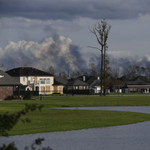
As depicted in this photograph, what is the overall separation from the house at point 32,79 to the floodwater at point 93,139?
85.6 meters

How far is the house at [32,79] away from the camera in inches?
4240

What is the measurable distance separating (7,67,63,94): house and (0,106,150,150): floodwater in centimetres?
8560

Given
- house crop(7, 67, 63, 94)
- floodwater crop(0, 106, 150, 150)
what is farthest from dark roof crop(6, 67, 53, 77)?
floodwater crop(0, 106, 150, 150)

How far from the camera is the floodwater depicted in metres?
14.9

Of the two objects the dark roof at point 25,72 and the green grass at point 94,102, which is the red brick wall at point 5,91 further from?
the dark roof at point 25,72

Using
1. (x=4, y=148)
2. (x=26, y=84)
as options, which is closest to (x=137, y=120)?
(x=4, y=148)

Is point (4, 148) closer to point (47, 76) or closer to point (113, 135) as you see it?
point (113, 135)

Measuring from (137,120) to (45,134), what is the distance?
29.1 ft

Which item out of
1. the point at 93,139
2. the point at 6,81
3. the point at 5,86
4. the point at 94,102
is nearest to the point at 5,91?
the point at 5,86

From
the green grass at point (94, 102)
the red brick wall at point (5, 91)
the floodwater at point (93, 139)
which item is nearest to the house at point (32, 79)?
the red brick wall at point (5, 91)

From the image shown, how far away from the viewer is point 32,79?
109500mm

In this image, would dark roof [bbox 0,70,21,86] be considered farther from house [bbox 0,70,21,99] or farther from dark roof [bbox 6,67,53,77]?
dark roof [bbox 6,67,53,77]

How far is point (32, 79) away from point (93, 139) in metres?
93.6

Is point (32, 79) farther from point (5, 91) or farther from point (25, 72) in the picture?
point (5, 91)
